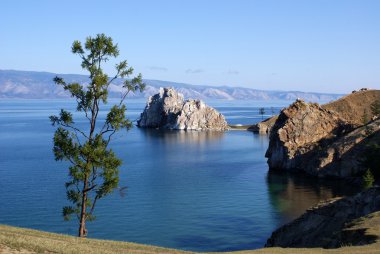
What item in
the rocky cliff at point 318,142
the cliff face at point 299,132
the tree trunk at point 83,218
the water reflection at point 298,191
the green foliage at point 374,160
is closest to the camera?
the tree trunk at point 83,218

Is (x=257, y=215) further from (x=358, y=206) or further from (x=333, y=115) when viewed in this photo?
(x=333, y=115)

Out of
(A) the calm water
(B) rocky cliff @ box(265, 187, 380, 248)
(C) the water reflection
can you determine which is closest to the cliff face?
(A) the calm water

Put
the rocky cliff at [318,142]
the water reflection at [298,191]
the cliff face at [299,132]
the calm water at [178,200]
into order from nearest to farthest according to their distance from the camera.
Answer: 1. the calm water at [178,200]
2. the water reflection at [298,191]
3. the rocky cliff at [318,142]
4. the cliff face at [299,132]

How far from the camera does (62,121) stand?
47.6 m

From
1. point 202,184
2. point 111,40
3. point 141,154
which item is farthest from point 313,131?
point 111,40

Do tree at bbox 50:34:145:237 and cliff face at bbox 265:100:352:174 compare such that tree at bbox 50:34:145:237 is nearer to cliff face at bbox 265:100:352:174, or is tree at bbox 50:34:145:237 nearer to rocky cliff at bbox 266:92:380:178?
rocky cliff at bbox 266:92:380:178

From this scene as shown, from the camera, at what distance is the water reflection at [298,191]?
91.6m

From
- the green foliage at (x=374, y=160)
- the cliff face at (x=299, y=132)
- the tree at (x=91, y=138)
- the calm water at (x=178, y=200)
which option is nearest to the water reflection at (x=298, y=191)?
the calm water at (x=178, y=200)

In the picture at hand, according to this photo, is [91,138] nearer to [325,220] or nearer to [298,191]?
[325,220]

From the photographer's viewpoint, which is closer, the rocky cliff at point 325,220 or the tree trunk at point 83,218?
the tree trunk at point 83,218

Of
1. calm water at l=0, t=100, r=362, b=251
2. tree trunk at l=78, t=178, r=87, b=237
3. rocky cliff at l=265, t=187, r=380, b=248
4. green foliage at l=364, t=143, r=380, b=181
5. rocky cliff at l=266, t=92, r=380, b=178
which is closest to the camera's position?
tree trunk at l=78, t=178, r=87, b=237

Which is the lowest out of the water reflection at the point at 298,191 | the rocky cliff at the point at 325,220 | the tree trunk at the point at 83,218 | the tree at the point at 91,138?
the water reflection at the point at 298,191

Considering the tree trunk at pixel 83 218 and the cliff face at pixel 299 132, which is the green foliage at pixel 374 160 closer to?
the cliff face at pixel 299 132

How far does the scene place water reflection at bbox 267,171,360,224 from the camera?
91.6 m
